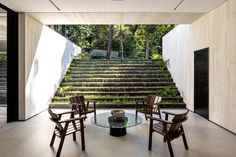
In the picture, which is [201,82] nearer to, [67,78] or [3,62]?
[67,78]

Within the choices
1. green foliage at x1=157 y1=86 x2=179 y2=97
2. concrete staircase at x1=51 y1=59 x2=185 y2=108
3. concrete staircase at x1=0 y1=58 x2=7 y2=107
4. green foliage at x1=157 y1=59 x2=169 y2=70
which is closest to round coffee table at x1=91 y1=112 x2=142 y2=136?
concrete staircase at x1=51 y1=59 x2=185 y2=108

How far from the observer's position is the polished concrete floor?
3117mm

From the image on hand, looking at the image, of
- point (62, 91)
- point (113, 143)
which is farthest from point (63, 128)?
point (62, 91)

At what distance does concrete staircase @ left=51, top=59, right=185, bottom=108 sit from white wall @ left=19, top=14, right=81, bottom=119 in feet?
1.95

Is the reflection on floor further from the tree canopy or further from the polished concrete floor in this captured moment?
the tree canopy

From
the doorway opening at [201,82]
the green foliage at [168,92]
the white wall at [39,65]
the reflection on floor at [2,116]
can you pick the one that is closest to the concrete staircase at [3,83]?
the reflection on floor at [2,116]

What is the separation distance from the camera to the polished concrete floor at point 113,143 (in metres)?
3.12

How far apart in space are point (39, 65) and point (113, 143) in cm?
384

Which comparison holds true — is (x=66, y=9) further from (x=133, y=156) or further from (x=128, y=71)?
(x=128, y=71)

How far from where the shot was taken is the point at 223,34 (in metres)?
4.52

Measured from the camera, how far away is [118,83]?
320 inches

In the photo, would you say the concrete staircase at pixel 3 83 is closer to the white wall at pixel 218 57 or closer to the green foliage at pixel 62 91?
the green foliage at pixel 62 91

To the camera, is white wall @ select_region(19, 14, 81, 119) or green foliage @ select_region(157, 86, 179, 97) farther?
green foliage @ select_region(157, 86, 179, 97)

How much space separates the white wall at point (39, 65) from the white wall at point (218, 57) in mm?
4847
